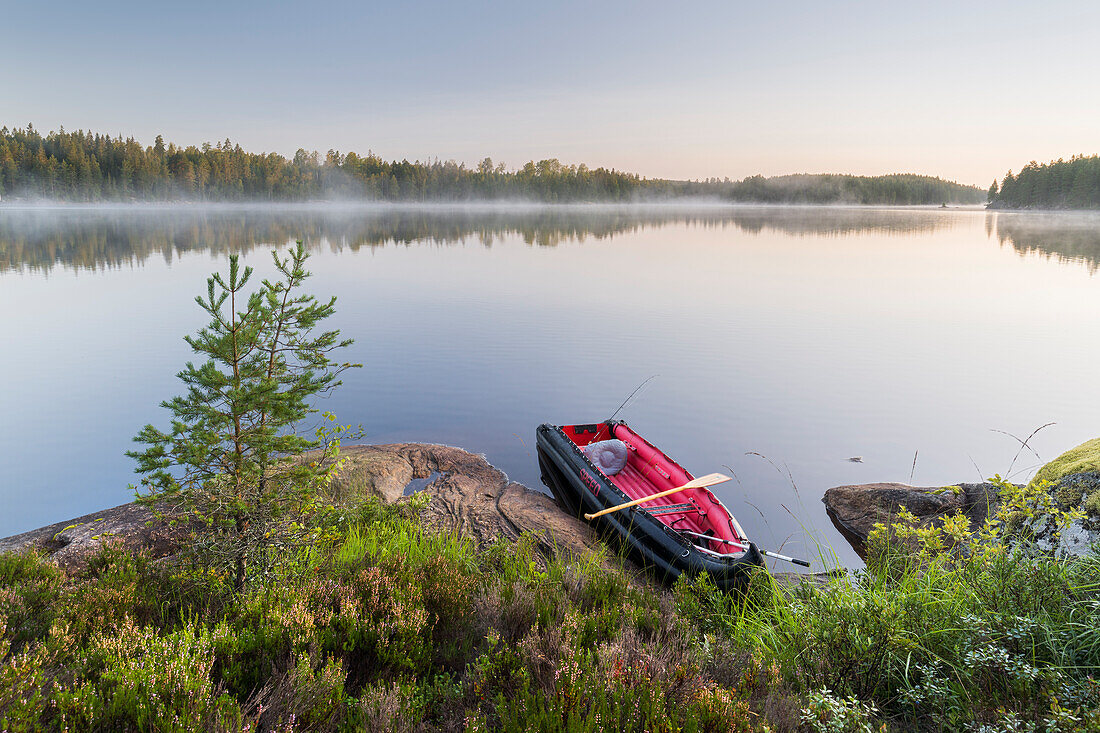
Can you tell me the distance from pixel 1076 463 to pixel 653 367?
39.1ft

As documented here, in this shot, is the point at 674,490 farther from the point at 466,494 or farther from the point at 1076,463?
the point at 1076,463

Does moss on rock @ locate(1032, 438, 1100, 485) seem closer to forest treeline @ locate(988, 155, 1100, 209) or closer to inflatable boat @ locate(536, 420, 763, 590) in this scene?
inflatable boat @ locate(536, 420, 763, 590)

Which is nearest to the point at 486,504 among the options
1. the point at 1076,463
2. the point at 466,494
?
the point at 466,494

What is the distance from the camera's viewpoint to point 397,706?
283 cm

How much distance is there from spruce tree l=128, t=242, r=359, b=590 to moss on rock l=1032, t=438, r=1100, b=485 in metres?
6.83

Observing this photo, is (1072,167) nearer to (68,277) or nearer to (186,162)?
(68,277)

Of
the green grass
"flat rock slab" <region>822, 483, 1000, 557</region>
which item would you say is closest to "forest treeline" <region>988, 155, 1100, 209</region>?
"flat rock slab" <region>822, 483, 1000, 557</region>

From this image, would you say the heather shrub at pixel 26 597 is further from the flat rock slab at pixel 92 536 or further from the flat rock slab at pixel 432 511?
the flat rock slab at pixel 432 511

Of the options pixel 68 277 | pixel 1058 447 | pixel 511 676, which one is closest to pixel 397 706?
pixel 511 676

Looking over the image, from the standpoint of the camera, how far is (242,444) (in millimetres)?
4758

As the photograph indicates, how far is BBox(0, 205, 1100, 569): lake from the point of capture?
11516 mm

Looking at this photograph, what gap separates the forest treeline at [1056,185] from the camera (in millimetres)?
115750

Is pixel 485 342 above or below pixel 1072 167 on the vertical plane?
below

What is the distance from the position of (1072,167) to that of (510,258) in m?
142
